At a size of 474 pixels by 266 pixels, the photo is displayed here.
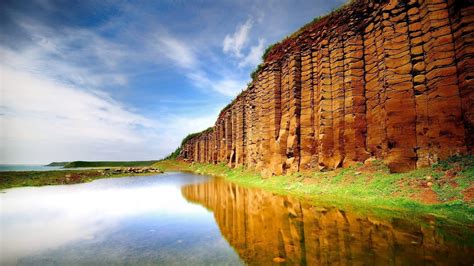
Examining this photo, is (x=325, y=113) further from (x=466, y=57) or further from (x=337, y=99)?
(x=466, y=57)

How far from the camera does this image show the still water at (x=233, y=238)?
514 centimetres

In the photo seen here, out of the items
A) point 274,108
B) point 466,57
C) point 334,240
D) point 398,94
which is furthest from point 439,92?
point 274,108

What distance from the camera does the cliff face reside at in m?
10.6

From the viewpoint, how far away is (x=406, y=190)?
10086 millimetres

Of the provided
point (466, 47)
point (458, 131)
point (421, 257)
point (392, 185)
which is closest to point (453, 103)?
point (458, 131)

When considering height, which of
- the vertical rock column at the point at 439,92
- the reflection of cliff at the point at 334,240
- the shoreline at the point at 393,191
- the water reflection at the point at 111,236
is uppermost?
the vertical rock column at the point at 439,92

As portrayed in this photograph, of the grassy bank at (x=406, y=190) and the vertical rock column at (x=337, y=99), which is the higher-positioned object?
the vertical rock column at (x=337, y=99)

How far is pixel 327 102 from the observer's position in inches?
685

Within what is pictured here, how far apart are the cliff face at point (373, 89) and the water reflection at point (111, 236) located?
999 centimetres

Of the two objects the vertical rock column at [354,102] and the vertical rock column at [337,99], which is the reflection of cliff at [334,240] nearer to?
the vertical rock column at [354,102]

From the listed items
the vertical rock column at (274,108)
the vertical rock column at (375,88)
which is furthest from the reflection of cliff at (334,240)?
the vertical rock column at (274,108)

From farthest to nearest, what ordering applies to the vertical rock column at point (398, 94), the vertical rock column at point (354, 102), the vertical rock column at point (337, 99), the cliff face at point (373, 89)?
the vertical rock column at point (337, 99) < the vertical rock column at point (354, 102) < the vertical rock column at point (398, 94) < the cliff face at point (373, 89)

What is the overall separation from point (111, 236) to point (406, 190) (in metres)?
10.9

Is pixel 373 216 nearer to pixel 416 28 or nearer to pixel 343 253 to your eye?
pixel 343 253
